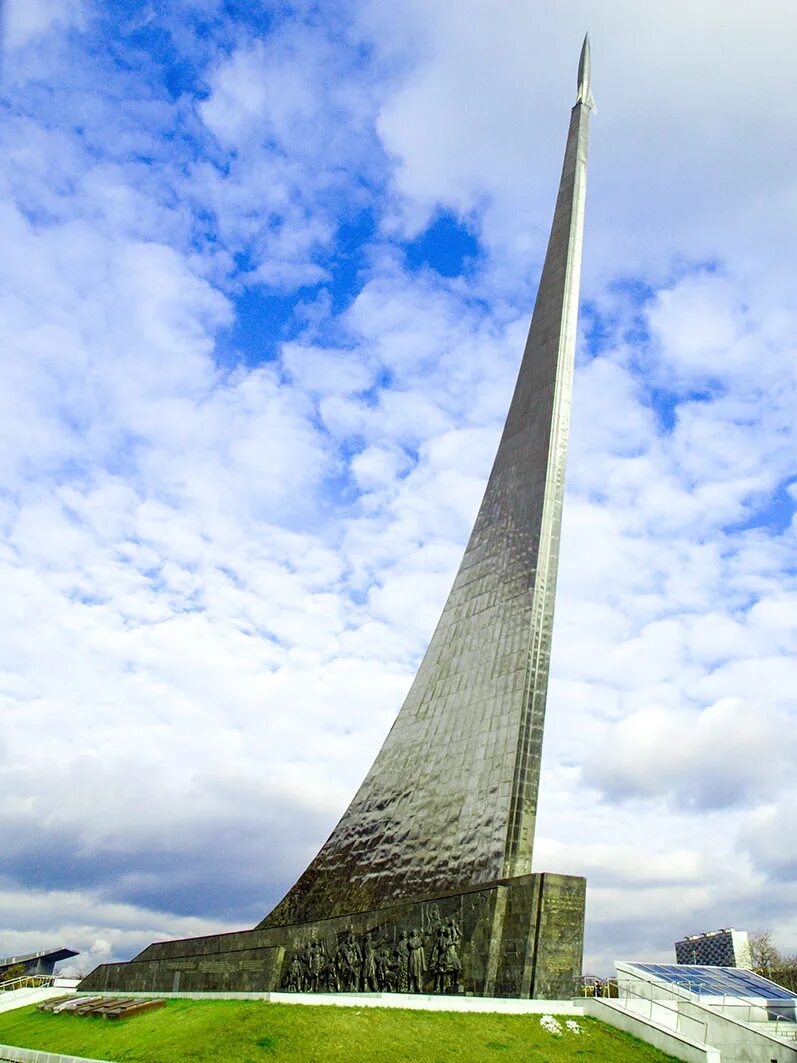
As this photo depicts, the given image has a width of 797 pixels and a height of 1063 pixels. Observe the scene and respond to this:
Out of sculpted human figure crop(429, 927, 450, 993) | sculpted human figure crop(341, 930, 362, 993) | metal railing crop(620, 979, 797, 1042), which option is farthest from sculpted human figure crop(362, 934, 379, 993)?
metal railing crop(620, 979, 797, 1042)

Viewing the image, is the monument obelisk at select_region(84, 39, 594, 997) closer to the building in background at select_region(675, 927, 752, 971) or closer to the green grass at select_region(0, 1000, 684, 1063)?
the green grass at select_region(0, 1000, 684, 1063)

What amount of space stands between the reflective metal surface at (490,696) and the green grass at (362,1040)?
8.25 ft

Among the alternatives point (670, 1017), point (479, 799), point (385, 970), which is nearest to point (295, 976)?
point (385, 970)

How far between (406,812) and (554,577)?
Answer: 4.45m

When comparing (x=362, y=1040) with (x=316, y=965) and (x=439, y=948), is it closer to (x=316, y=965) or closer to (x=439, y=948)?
(x=439, y=948)

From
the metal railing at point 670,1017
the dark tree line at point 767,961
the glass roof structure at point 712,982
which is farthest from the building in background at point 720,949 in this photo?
the metal railing at point 670,1017

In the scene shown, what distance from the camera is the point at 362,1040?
365 inches

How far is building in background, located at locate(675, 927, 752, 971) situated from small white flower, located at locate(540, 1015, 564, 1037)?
1145 inches

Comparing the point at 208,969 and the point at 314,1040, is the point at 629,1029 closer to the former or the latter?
the point at 314,1040

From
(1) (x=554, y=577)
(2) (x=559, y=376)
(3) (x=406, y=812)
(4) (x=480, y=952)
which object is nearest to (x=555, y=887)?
(4) (x=480, y=952)

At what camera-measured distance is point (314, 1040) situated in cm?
927

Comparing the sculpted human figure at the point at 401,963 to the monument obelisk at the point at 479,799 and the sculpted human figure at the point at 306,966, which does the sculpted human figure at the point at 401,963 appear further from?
the sculpted human figure at the point at 306,966

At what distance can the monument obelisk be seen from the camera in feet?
37.7

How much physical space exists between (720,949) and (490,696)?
29086 mm
